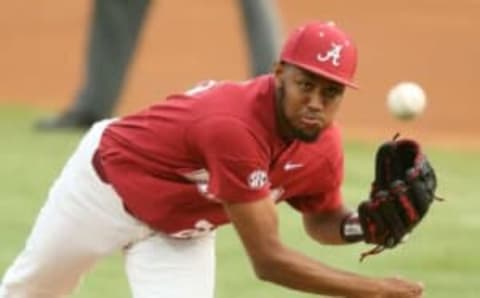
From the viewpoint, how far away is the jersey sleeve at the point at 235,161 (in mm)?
6645

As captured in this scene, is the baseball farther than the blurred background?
No

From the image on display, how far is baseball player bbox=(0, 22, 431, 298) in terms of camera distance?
6.66 m

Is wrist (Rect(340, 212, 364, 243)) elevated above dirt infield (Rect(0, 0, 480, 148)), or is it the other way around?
wrist (Rect(340, 212, 364, 243))

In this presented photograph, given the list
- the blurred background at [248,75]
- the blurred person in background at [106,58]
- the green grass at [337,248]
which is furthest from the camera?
the blurred person in background at [106,58]

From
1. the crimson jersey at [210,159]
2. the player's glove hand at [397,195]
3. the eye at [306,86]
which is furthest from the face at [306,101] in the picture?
the player's glove hand at [397,195]

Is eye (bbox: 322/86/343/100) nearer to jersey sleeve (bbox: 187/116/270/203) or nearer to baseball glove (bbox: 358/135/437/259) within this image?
jersey sleeve (bbox: 187/116/270/203)

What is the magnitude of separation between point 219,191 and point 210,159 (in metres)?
0.12

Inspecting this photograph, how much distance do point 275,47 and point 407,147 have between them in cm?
609

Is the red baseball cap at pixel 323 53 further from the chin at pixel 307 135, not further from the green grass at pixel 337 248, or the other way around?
the green grass at pixel 337 248

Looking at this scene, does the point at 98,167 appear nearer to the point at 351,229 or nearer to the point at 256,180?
the point at 256,180

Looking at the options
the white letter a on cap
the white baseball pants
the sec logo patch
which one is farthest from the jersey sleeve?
the white baseball pants

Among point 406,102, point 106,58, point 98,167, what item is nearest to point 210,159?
point 98,167

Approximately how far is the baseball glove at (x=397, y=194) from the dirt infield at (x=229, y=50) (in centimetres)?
864

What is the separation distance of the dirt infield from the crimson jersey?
880cm
